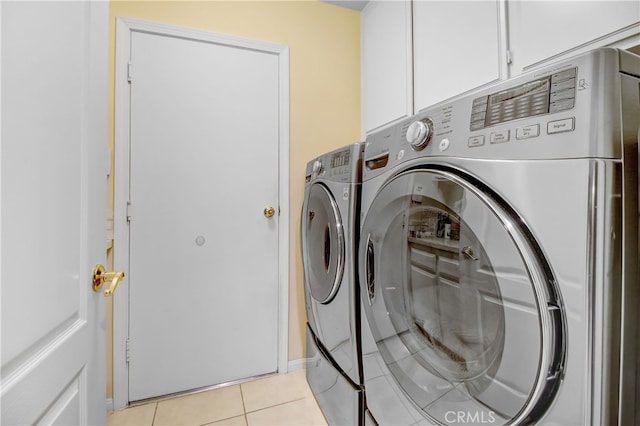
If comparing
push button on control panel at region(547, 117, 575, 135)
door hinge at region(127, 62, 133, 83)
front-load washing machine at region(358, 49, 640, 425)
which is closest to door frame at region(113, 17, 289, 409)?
door hinge at region(127, 62, 133, 83)

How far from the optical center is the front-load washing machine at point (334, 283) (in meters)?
1.12

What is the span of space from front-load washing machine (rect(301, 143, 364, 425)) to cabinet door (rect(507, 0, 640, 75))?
2.18ft

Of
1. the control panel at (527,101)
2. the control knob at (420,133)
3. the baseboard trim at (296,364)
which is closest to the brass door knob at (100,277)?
the control knob at (420,133)

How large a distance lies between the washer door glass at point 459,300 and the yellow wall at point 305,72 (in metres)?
0.98

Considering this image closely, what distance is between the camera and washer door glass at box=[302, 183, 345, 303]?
1.21 metres

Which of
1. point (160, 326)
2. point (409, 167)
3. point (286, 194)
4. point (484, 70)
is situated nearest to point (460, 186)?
point (409, 167)

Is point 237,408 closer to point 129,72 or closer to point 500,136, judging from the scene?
point 500,136

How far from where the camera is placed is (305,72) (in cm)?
188

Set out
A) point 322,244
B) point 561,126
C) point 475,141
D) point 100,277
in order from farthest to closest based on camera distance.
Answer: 1. point 322,244
2. point 100,277
3. point 475,141
4. point 561,126

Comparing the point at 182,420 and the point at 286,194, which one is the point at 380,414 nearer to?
the point at 182,420

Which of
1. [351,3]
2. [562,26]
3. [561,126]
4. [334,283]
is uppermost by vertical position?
[351,3]

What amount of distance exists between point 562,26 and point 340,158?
0.83m

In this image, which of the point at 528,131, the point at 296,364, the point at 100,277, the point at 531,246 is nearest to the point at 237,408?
the point at 296,364

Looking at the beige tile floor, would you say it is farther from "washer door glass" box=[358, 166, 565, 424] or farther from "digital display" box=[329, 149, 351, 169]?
"digital display" box=[329, 149, 351, 169]
